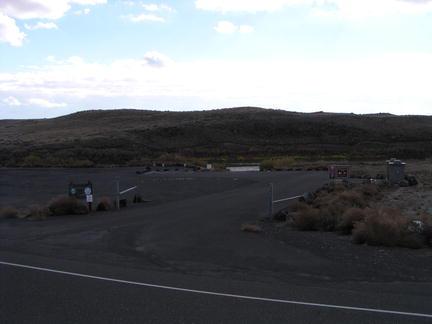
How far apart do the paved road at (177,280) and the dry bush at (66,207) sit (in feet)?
12.7

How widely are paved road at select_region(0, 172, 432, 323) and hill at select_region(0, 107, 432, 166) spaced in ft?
154

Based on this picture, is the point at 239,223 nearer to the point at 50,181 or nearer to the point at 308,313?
the point at 308,313

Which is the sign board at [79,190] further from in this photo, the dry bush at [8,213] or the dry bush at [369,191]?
the dry bush at [369,191]

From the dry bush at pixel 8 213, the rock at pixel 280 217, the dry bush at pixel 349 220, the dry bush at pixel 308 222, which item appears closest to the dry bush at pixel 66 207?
the dry bush at pixel 8 213

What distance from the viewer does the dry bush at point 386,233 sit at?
14.0 m

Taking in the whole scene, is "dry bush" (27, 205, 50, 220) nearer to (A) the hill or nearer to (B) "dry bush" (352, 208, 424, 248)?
(B) "dry bush" (352, 208, 424, 248)

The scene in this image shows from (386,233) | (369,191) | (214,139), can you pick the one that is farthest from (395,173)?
(214,139)

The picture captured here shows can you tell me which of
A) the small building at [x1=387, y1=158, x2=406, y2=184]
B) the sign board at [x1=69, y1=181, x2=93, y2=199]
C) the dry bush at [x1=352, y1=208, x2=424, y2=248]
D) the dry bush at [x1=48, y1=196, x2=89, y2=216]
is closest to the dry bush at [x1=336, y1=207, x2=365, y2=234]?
the dry bush at [x1=352, y1=208, x2=424, y2=248]

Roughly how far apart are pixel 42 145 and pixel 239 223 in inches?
2753

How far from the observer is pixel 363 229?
576 inches

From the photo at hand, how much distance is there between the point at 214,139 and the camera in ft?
335

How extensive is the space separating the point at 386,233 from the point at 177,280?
20.1ft

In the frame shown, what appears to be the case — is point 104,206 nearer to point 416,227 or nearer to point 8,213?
point 8,213

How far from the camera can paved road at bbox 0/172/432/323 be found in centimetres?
761
